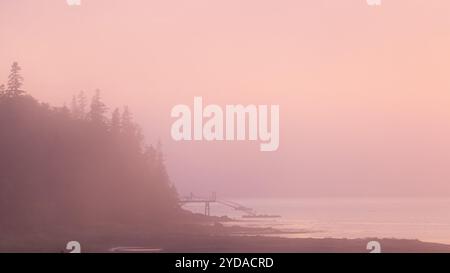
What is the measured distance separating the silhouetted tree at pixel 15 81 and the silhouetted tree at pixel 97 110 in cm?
104

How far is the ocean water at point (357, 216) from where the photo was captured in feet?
37.5

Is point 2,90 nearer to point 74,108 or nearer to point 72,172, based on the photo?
point 74,108

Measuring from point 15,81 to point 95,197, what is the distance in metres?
2.03

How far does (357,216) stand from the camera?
1134 centimetres

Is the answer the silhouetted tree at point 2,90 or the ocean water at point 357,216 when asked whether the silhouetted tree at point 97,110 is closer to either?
the silhouetted tree at point 2,90

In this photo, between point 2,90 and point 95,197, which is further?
point 95,197

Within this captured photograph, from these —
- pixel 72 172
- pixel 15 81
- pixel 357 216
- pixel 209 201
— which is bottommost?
pixel 357 216

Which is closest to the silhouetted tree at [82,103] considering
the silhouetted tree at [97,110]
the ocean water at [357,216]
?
the silhouetted tree at [97,110]

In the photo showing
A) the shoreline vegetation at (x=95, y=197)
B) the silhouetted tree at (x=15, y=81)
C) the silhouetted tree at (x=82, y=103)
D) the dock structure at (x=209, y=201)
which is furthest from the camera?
the dock structure at (x=209, y=201)

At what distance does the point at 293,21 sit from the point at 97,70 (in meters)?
2.89

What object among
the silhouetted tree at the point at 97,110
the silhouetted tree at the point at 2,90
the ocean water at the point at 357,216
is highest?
the silhouetted tree at the point at 2,90

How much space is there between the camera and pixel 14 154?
11922 millimetres

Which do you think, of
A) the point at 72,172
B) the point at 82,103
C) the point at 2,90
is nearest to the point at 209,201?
the point at 72,172

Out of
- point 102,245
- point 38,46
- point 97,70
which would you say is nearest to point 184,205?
point 102,245
